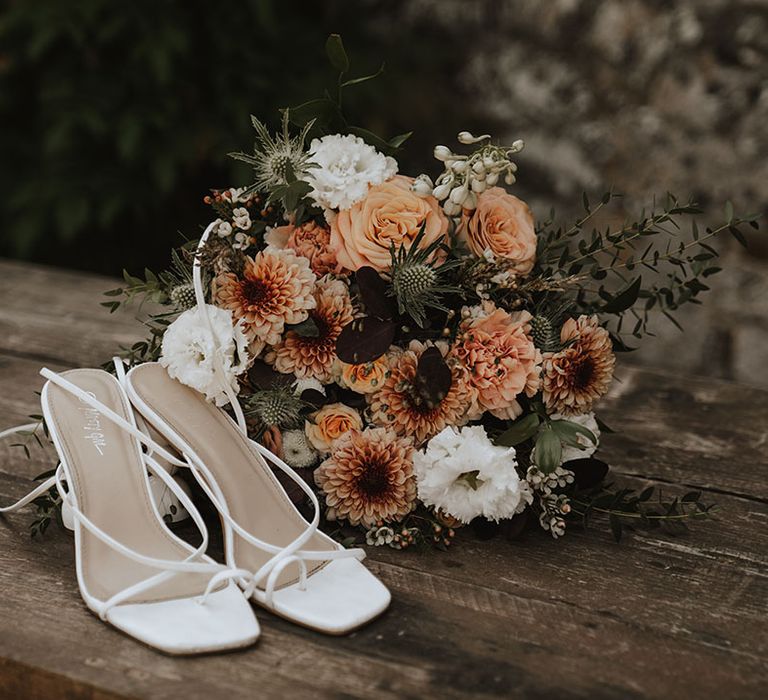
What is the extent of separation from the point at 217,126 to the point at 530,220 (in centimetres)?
162

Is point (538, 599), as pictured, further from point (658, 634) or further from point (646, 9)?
point (646, 9)

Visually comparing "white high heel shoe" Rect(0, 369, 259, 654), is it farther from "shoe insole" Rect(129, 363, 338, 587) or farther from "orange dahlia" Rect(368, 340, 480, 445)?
"orange dahlia" Rect(368, 340, 480, 445)

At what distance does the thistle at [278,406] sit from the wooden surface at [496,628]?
162 millimetres

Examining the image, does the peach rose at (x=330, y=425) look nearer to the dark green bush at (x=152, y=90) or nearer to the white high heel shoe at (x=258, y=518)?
the white high heel shoe at (x=258, y=518)

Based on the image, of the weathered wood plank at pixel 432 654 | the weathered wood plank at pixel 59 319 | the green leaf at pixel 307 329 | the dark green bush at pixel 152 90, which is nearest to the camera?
the weathered wood plank at pixel 432 654

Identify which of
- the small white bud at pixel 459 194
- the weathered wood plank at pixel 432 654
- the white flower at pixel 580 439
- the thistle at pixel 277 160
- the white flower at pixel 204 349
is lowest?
the weathered wood plank at pixel 432 654

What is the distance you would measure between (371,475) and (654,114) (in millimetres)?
1565

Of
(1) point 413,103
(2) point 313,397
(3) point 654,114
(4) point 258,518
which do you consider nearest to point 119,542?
(4) point 258,518

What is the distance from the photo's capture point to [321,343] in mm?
987

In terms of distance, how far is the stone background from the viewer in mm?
2133

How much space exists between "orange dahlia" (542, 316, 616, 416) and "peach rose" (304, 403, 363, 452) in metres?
0.20

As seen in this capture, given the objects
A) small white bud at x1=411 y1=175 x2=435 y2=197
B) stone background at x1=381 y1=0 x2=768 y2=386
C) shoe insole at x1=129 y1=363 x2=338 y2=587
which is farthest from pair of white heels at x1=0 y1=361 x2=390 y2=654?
stone background at x1=381 y1=0 x2=768 y2=386

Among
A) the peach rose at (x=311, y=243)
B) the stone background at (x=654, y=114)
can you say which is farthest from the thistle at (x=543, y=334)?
the stone background at (x=654, y=114)

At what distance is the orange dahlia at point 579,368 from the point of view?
0.98m
